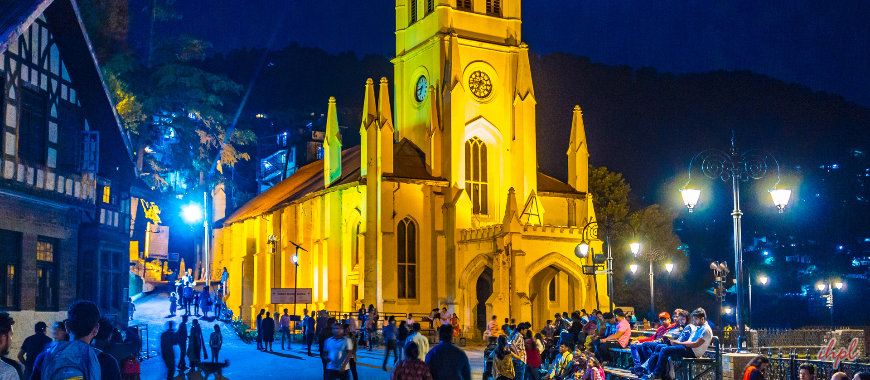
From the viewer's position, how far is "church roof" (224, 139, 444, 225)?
43875mm

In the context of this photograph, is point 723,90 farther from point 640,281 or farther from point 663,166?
point 640,281

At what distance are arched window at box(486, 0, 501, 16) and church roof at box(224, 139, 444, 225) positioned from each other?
8.18 meters

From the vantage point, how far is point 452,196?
43312mm

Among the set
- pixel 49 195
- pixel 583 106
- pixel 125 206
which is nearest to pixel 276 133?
pixel 583 106

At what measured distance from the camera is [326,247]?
46.6m

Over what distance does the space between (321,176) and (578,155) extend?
1843cm

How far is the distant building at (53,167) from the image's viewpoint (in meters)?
18.5

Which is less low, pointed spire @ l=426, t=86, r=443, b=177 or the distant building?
pointed spire @ l=426, t=86, r=443, b=177

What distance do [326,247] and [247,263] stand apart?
14095 millimetres

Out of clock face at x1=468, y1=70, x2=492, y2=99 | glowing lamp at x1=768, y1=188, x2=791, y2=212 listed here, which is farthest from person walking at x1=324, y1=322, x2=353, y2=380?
clock face at x1=468, y1=70, x2=492, y2=99

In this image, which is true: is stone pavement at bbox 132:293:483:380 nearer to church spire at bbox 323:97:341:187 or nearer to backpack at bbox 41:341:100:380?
church spire at bbox 323:97:341:187

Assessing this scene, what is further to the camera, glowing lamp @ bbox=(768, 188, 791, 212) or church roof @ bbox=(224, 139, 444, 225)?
church roof @ bbox=(224, 139, 444, 225)

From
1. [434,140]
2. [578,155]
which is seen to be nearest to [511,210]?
[434,140]

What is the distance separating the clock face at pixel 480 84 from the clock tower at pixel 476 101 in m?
0.05
